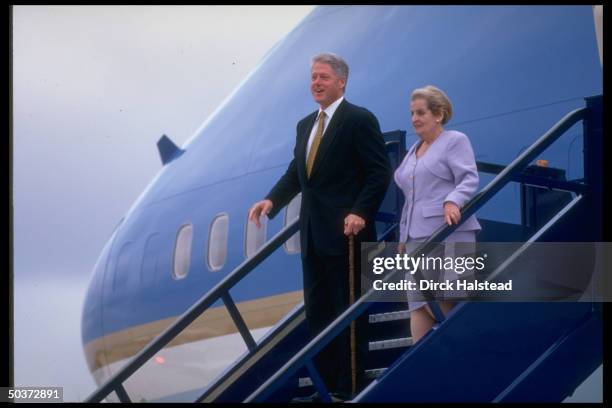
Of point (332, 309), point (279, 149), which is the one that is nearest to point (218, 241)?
point (279, 149)

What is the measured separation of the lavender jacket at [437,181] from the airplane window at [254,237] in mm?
3451

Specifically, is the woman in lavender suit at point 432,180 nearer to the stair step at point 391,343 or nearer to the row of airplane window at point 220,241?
the stair step at point 391,343

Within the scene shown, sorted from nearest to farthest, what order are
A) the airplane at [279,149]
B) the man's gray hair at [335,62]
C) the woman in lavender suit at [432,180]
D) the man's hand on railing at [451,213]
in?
the man's hand on railing at [451,213] → the woman in lavender suit at [432,180] → the man's gray hair at [335,62] → the airplane at [279,149]

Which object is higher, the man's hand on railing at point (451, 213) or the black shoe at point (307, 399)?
the man's hand on railing at point (451, 213)

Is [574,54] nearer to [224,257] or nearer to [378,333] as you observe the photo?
[378,333]

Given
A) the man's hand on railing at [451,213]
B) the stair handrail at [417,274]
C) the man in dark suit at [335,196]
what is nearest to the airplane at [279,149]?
the stair handrail at [417,274]

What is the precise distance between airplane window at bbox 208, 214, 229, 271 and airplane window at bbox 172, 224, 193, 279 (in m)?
0.34

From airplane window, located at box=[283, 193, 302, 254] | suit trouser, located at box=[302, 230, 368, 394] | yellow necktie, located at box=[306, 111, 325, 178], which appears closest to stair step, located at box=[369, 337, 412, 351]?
suit trouser, located at box=[302, 230, 368, 394]

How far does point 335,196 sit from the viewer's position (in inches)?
185

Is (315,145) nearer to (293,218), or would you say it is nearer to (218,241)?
(293,218)

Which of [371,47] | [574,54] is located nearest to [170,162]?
[371,47]

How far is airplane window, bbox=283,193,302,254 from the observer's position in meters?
7.41

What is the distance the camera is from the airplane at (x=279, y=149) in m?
5.88

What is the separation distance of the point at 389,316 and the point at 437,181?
688 mm
